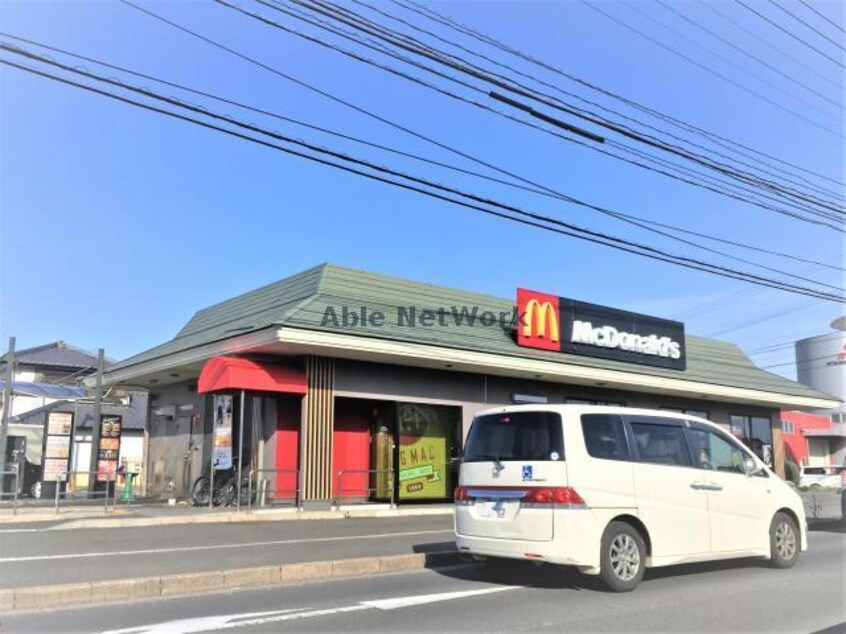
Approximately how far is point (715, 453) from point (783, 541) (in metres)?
1.72

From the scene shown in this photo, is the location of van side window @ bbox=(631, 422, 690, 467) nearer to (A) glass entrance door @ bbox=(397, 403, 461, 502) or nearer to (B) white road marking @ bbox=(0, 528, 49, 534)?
(B) white road marking @ bbox=(0, 528, 49, 534)

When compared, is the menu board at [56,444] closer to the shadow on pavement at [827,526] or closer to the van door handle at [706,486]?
the van door handle at [706,486]

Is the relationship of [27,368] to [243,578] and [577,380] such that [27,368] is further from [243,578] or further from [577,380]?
[243,578]

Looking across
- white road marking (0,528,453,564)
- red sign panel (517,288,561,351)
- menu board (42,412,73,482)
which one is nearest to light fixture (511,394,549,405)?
red sign panel (517,288,561,351)

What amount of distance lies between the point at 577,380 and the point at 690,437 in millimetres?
13136

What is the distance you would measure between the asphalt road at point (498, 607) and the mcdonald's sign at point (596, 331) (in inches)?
494

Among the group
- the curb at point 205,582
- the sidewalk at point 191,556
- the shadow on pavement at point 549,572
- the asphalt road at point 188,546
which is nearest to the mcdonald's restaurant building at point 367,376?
the asphalt road at point 188,546

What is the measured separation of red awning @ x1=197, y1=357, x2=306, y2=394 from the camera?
16.9m

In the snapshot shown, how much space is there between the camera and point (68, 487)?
83.1ft

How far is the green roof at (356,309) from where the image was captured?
17938mm

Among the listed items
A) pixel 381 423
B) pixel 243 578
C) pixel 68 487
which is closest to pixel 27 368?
pixel 68 487

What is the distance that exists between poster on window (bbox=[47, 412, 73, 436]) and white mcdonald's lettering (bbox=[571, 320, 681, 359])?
16002 millimetres

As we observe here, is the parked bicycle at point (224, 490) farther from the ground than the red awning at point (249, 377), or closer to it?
closer to it

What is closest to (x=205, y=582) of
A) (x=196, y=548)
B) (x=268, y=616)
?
(x=268, y=616)
